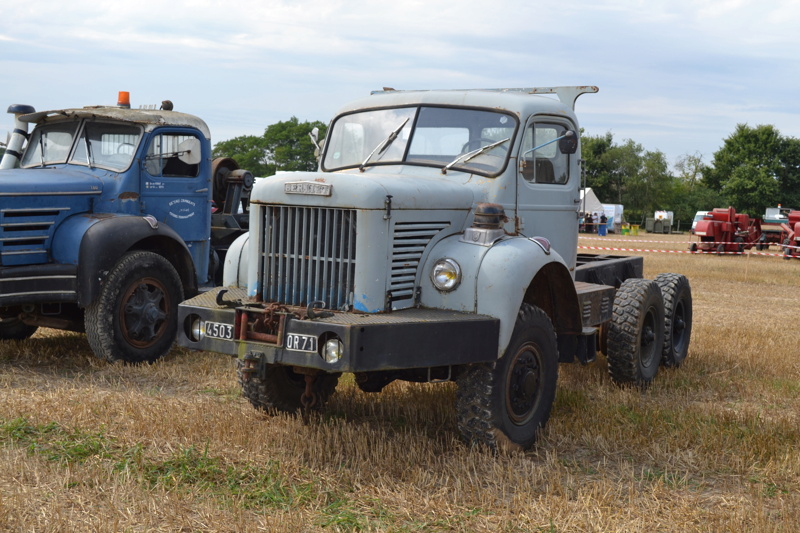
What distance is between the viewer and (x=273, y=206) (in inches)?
222

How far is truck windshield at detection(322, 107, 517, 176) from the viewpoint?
21.1 ft

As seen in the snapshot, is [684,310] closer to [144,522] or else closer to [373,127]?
[373,127]

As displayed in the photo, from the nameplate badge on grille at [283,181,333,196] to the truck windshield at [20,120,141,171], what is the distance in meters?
3.83

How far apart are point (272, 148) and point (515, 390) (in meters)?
73.5

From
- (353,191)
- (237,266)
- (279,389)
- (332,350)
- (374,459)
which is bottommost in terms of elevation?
(374,459)

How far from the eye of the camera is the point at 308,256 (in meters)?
5.52

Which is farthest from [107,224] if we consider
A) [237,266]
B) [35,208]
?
[237,266]

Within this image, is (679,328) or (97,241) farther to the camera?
(679,328)

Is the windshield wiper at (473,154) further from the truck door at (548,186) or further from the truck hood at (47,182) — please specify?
the truck hood at (47,182)

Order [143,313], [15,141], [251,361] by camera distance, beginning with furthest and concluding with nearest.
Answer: [15,141] → [143,313] → [251,361]

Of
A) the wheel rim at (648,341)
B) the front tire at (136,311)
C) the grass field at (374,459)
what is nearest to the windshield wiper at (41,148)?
the front tire at (136,311)

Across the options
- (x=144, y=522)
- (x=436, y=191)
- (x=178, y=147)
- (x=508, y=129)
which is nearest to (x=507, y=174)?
(x=508, y=129)

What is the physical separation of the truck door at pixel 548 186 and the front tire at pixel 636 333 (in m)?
0.83

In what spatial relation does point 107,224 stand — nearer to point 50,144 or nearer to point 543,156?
point 50,144
